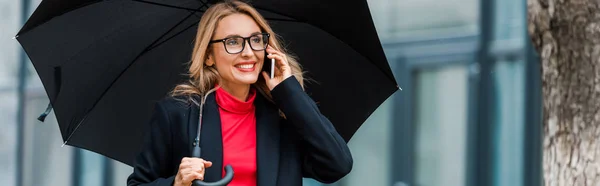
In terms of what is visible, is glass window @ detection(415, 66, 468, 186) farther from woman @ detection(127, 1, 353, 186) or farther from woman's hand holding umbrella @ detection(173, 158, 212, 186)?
woman's hand holding umbrella @ detection(173, 158, 212, 186)

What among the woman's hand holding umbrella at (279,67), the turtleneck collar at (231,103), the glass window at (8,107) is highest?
the woman's hand holding umbrella at (279,67)

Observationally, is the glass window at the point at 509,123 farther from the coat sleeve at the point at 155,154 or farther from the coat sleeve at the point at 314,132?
the coat sleeve at the point at 155,154

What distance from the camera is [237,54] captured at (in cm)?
361

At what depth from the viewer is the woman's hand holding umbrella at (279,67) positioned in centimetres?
367

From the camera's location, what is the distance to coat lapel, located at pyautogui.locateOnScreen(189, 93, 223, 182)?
3.53 metres

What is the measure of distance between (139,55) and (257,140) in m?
0.62

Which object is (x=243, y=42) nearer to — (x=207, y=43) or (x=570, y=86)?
(x=207, y=43)

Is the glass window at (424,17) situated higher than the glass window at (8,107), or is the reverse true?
the glass window at (424,17)

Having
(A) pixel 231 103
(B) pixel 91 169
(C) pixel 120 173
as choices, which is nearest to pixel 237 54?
(A) pixel 231 103

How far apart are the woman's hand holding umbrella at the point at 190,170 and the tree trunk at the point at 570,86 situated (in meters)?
1.60

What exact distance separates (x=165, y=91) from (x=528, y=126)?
5.31 meters

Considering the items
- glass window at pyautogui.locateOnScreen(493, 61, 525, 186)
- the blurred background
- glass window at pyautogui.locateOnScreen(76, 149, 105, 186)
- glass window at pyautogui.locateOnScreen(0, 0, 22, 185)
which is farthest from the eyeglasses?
glass window at pyautogui.locateOnScreen(0, 0, 22, 185)

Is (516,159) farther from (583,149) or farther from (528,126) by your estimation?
(583,149)

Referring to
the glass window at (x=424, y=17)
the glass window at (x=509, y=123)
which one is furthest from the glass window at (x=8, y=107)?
the glass window at (x=509, y=123)
